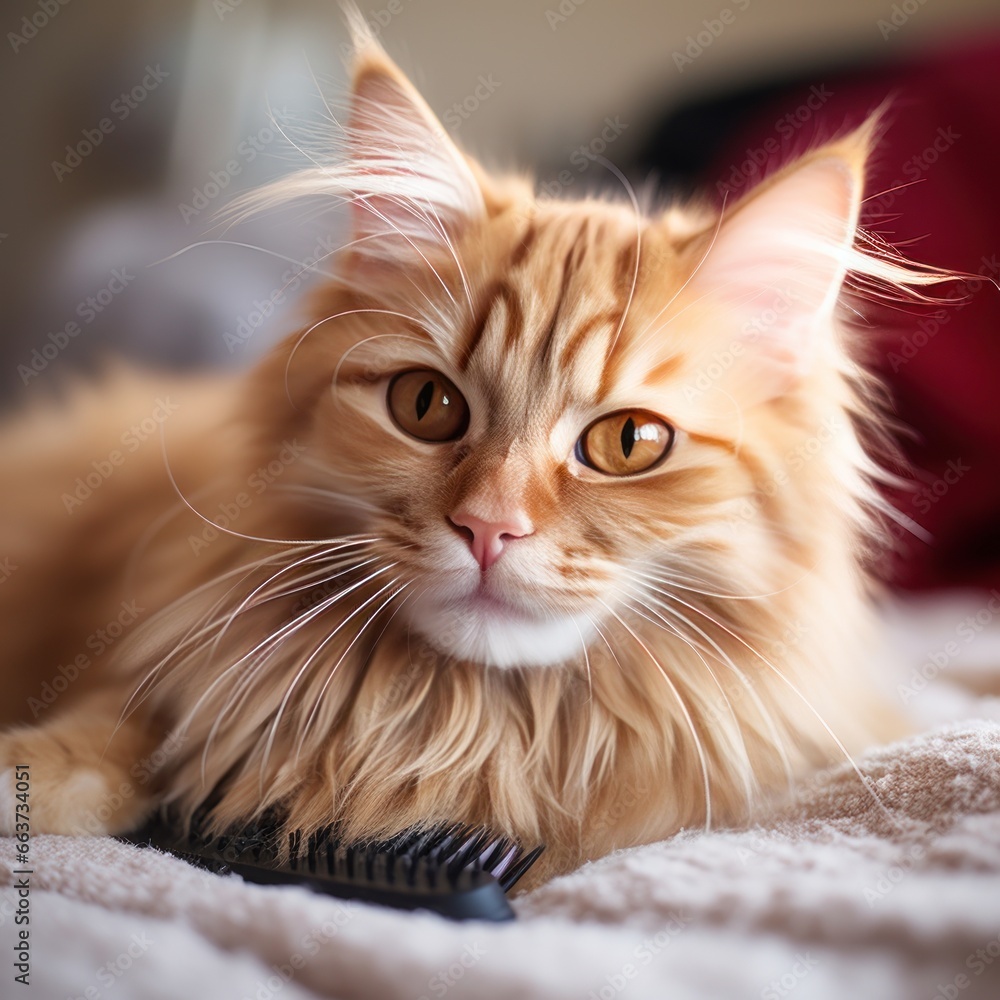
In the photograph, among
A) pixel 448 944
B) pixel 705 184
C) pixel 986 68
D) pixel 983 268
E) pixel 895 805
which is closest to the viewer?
pixel 448 944

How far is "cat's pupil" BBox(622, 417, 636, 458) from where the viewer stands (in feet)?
2.81

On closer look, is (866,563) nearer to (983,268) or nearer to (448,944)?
(448,944)

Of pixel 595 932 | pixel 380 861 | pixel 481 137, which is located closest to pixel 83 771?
pixel 380 861

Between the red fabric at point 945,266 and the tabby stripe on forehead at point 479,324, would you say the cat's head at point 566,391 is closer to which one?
the tabby stripe on forehead at point 479,324

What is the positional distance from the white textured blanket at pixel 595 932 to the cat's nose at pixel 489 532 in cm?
30

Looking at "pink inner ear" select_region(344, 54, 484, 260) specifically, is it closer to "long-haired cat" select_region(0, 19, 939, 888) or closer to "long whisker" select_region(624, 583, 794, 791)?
"long-haired cat" select_region(0, 19, 939, 888)

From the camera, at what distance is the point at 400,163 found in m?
0.93

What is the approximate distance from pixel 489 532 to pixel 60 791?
521 millimetres


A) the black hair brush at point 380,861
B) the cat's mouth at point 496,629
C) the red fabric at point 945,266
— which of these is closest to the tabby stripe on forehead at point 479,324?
the cat's mouth at point 496,629

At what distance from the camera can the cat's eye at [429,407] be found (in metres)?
0.88

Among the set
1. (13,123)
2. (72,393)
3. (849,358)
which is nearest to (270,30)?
(13,123)

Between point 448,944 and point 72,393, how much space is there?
1237mm

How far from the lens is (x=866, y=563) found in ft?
3.54

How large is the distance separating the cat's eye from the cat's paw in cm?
49
